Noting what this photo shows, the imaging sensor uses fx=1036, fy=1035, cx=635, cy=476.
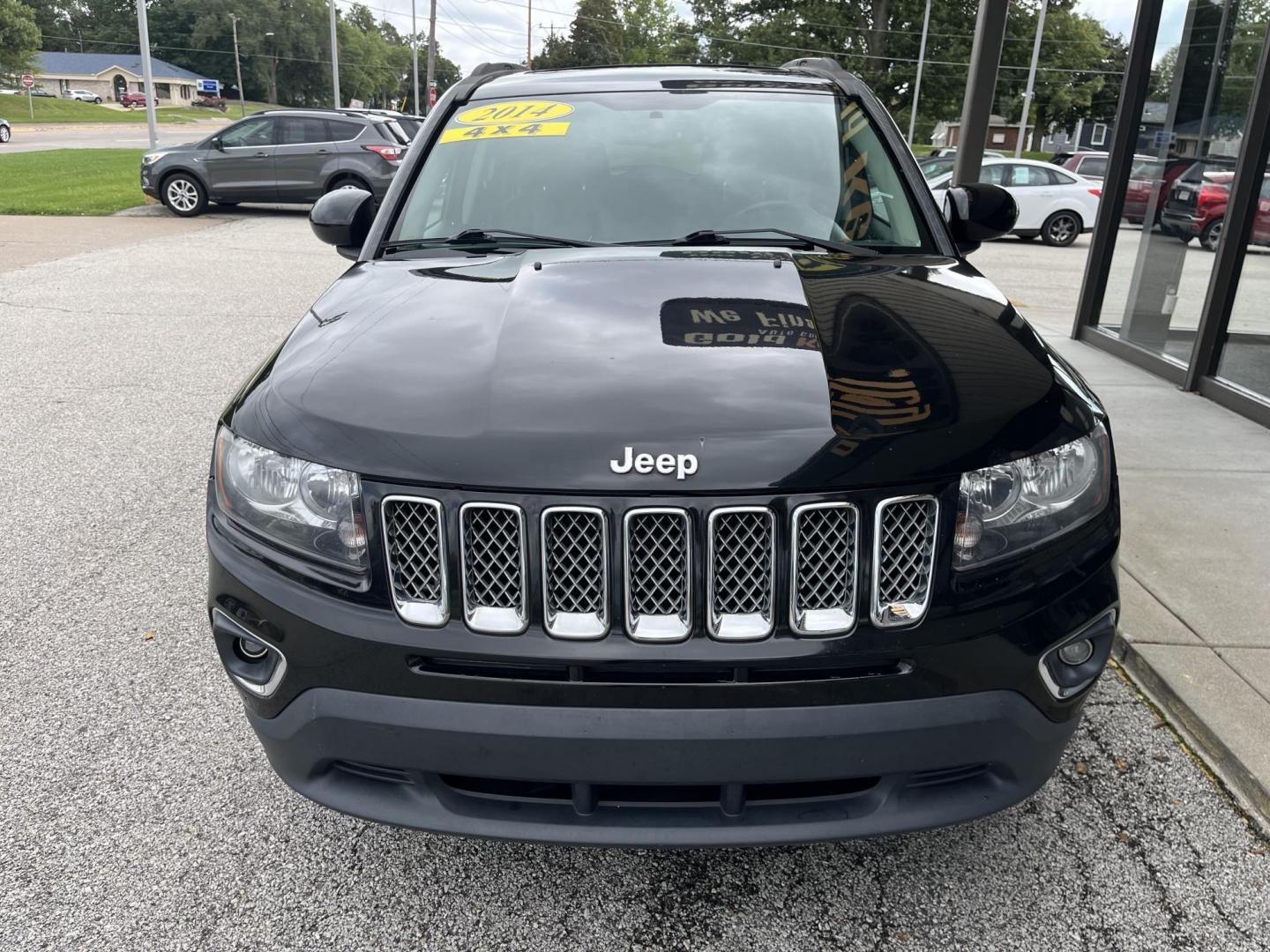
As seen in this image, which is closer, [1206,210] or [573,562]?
[573,562]

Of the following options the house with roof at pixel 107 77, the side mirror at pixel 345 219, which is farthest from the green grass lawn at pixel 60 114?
the side mirror at pixel 345 219

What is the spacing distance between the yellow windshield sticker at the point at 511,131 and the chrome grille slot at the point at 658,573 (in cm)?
204

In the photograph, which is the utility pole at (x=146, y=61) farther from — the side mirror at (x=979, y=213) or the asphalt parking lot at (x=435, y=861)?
the side mirror at (x=979, y=213)

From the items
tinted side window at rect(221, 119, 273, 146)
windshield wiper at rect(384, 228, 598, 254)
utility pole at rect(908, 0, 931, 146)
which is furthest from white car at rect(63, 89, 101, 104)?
windshield wiper at rect(384, 228, 598, 254)

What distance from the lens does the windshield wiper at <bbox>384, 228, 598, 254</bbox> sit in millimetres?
3119

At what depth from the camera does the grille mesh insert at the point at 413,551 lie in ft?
6.26

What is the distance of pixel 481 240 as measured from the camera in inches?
125

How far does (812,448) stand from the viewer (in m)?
1.89

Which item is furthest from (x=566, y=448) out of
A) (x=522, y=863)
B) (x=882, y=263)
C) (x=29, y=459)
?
(x=29, y=459)

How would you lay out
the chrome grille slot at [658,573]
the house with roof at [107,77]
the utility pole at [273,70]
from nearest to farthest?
the chrome grille slot at [658,573] < the house with roof at [107,77] < the utility pole at [273,70]

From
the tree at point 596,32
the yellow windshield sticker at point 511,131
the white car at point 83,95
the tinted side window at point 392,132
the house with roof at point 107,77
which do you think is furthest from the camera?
the house with roof at point 107,77

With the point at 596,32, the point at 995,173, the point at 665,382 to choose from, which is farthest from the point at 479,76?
the point at 596,32

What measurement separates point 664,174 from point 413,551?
185cm

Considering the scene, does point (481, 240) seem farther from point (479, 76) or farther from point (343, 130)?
point (343, 130)
